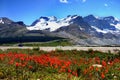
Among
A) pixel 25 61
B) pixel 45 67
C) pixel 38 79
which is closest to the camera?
pixel 38 79

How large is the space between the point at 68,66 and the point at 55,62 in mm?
1452

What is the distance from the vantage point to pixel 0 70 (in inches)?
726

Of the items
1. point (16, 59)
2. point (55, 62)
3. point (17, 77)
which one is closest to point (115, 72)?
point (55, 62)

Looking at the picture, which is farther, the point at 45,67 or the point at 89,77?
the point at 45,67

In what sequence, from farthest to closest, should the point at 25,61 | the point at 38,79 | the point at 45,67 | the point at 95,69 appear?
the point at 25,61, the point at 45,67, the point at 95,69, the point at 38,79

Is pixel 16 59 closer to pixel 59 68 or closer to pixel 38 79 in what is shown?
pixel 59 68

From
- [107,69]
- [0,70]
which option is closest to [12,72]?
[0,70]

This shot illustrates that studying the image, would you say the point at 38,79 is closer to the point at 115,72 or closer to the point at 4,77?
the point at 4,77

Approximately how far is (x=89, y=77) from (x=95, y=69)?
5.44 ft

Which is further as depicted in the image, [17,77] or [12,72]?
[12,72]

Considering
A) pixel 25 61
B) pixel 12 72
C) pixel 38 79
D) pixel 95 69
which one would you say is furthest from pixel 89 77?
pixel 25 61

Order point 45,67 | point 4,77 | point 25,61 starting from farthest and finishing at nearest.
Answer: point 25,61
point 45,67
point 4,77

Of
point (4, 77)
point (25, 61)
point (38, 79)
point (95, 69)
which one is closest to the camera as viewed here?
point (38, 79)

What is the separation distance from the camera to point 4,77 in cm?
1753
